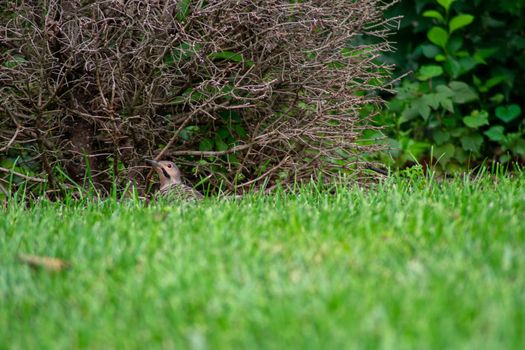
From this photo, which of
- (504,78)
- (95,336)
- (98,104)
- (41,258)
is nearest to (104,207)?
(98,104)

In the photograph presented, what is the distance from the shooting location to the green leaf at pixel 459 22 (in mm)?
8375

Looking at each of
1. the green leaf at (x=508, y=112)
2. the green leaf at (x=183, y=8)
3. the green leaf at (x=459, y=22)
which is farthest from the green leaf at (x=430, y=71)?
the green leaf at (x=183, y=8)

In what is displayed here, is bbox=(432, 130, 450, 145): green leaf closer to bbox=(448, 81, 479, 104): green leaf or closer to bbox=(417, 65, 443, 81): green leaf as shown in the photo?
bbox=(448, 81, 479, 104): green leaf

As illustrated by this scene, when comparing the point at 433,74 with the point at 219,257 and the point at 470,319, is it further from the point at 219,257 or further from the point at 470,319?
the point at 470,319

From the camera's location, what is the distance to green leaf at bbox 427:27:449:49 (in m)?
8.51

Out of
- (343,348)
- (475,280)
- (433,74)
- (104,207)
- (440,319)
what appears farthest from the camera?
(433,74)

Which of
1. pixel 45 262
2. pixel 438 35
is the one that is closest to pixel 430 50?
pixel 438 35

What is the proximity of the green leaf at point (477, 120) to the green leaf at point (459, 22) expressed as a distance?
32.3 inches

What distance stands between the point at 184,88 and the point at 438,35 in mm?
3419

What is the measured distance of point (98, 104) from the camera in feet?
19.3

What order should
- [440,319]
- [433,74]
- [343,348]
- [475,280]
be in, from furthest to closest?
1. [433,74]
2. [475,280]
3. [440,319]
4. [343,348]

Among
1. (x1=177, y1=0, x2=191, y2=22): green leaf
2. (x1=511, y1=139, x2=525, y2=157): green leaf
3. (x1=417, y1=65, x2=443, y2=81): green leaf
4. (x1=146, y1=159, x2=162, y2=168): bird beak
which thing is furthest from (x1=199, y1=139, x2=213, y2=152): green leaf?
(x1=511, y1=139, x2=525, y2=157): green leaf

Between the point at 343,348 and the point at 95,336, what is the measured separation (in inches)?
29.1

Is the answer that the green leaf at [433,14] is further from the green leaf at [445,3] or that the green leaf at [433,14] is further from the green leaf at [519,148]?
the green leaf at [519,148]
